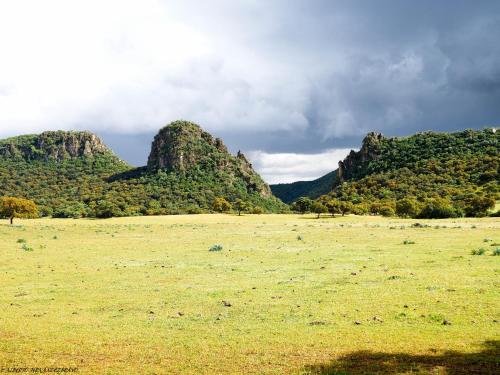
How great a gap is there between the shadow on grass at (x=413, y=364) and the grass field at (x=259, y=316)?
0.04 m

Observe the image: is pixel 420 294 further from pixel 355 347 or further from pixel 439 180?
pixel 439 180

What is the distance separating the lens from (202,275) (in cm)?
2525

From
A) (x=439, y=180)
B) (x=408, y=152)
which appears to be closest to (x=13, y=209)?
(x=439, y=180)

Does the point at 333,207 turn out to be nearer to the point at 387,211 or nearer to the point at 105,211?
the point at 387,211

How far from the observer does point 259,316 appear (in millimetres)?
15930

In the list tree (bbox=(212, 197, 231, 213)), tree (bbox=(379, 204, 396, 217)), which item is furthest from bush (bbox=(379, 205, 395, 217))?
tree (bbox=(212, 197, 231, 213))

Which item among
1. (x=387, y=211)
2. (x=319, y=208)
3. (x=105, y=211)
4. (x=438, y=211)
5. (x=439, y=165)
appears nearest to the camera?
(x=438, y=211)

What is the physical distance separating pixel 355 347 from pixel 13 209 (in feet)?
350

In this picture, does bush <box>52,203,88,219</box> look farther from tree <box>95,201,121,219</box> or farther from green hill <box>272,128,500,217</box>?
green hill <box>272,128,500,217</box>

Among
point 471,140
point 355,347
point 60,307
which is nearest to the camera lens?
point 355,347

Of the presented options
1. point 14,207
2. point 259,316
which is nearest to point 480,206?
point 259,316

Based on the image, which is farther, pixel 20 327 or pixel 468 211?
pixel 468 211

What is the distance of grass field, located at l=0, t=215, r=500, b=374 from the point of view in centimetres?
1139

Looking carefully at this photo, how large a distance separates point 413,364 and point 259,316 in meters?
6.45
